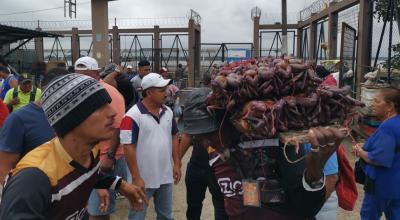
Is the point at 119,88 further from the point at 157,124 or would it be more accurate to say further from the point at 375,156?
the point at 375,156

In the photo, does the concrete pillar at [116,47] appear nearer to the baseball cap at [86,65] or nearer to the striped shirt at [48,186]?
the baseball cap at [86,65]

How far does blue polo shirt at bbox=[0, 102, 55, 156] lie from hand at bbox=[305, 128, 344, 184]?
219cm

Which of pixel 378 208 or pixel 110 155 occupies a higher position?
pixel 110 155

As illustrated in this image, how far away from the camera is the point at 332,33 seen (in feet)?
49.5

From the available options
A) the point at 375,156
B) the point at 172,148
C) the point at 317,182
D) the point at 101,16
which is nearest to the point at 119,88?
the point at 172,148

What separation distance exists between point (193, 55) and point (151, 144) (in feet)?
64.4

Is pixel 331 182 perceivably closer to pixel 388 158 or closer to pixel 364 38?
pixel 388 158

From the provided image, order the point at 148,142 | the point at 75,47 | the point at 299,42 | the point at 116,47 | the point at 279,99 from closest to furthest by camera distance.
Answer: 1. the point at 279,99
2. the point at 148,142
3. the point at 299,42
4. the point at 116,47
5. the point at 75,47

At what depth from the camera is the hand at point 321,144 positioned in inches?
64.9

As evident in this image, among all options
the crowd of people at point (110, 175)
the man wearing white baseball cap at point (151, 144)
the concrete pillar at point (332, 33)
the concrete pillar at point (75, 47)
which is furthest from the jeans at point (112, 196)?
the concrete pillar at point (75, 47)

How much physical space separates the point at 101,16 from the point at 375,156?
1447cm

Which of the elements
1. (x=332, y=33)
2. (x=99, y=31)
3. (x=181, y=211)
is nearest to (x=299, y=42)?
(x=332, y=33)

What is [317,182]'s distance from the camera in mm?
1858

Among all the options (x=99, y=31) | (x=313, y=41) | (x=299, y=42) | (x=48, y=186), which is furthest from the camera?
(x=299, y=42)
